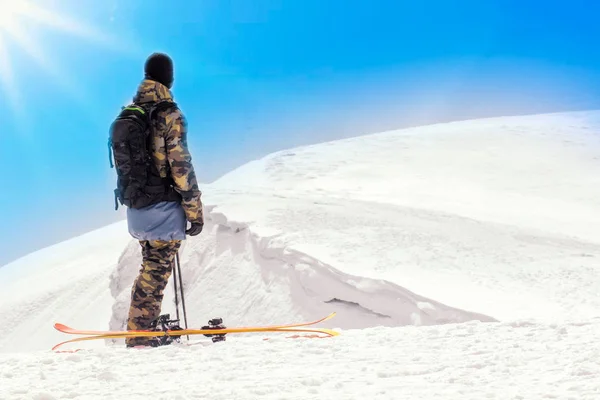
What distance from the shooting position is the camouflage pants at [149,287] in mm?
4297

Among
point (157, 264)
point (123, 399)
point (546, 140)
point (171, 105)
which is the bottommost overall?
point (123, 399)

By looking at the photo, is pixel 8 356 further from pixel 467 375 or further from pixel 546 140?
pixel 546 140

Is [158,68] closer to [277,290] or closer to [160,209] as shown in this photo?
[160,209]

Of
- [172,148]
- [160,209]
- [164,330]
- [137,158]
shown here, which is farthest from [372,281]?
[137,158]

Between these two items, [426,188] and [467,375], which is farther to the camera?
[426,188]

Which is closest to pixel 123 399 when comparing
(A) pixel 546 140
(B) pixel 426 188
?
(B) pixel 426 188

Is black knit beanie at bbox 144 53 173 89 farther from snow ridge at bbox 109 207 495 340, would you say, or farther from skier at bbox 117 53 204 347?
snow ridge at bbox 109 207 495 340

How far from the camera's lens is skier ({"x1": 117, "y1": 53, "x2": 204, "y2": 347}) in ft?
13.5

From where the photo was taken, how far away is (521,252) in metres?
7.71

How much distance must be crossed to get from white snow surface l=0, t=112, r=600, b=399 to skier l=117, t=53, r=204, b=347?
→ 525 mm

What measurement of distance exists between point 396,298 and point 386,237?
1.92 m

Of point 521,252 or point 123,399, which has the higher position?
point 521,252

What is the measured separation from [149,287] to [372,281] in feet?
9.29

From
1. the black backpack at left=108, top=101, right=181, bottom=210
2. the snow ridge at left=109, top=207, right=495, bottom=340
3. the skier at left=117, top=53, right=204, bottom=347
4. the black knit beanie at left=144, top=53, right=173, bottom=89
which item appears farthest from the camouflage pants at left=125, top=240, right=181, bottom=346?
the snow ridge at left=109, top=207, right=495, bottom=340
